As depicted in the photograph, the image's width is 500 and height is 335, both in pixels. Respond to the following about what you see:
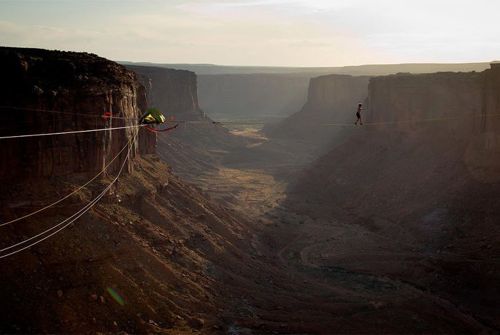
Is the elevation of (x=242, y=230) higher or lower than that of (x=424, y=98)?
lower

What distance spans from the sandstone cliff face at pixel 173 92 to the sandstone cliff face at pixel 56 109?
64.5 meters

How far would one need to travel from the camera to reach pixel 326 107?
105000 millimetres

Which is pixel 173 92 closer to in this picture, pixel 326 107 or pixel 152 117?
pixel 326 107

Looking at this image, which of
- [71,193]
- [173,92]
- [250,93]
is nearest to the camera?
[71,193]

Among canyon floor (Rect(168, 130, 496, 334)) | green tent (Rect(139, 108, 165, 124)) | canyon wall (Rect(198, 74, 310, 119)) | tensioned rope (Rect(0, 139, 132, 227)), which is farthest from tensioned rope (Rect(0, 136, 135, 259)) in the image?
canyon wall (Rect(198, 74, 310, 119))

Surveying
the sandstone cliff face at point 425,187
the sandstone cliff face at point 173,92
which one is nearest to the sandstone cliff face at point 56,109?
the sandstone cliff face at point 425,187

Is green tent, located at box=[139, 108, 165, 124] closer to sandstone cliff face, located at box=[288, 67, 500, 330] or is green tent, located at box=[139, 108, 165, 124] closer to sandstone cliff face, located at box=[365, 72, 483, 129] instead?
sandstone cliff face, located at box=[288, 67, 500, 330]

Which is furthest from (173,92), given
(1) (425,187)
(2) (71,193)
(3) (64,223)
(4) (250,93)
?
(4) (250,93)

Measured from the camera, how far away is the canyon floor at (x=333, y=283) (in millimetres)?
23188

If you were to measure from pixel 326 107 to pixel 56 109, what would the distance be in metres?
86.0

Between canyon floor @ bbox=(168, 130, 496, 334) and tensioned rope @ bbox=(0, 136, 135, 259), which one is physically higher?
tensioned rope @ bbox=(0, 136, 135, 259)

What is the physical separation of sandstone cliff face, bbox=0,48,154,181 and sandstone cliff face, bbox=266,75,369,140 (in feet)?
232

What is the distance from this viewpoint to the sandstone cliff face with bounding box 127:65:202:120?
91375 millimetres

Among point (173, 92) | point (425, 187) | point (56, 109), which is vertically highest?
point (56, 109)
